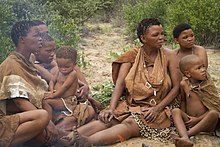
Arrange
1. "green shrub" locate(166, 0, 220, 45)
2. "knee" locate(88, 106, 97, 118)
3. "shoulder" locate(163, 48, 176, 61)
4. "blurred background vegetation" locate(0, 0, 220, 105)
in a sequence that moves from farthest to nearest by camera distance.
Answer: "green shrub" locate(166, 0, 220, 45), "blurred background vegetation" locate(0, 0, 220, 105), "shoulder" locate(163, 48, 176, 61), "knee" locate(88, 106, 97, 118)

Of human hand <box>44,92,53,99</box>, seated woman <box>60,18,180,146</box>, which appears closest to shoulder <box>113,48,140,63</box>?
seated woman <box>60,18,180,146</box>

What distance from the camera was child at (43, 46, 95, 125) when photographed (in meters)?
4.32

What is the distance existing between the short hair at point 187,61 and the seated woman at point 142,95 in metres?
0.17

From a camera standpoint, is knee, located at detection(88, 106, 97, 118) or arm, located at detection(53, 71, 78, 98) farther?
knee, located at detection(88, 106, 97, 118)

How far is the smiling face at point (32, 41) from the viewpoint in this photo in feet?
13.4

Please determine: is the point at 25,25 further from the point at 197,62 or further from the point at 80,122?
the point at 197,62

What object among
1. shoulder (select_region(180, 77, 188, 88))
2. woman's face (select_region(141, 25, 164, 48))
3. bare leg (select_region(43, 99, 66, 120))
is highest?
woman's face (select_region(141, 25, 164, 48))

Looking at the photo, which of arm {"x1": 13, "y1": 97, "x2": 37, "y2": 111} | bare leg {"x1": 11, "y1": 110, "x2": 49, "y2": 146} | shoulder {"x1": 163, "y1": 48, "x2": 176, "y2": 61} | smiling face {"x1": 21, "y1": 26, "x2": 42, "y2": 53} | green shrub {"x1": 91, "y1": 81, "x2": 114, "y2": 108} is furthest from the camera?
green shrub {"x1": 91, "y1": 81, "x2": 114, "y2": 108}

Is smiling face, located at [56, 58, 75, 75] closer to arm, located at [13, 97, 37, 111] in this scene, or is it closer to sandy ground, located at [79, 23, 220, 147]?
arm, located at [13, 97, 37, 111]

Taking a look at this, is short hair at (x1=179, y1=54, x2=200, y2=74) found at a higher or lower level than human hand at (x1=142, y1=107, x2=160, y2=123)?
higher

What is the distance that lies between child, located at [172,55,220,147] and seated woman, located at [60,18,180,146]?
0.14m

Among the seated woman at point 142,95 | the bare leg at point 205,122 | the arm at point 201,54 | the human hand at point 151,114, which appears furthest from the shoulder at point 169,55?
the bare leg at point 205,122

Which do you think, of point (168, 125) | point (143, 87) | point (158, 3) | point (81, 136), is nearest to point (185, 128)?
point (168, 125)

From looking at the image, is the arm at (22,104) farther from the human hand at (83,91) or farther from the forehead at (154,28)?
the forehead at (154,28)
